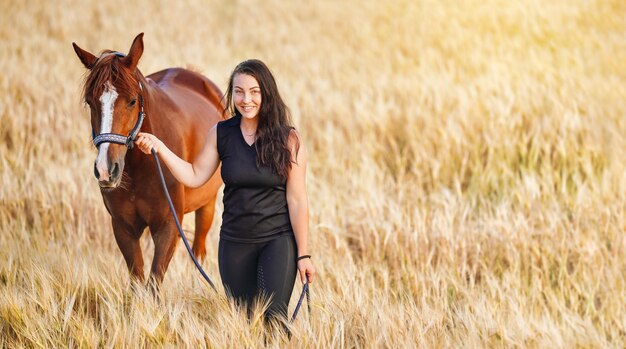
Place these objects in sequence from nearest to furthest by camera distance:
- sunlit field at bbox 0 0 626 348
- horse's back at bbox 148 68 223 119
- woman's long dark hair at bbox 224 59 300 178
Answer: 1. woman's long dark hair at bbox 224 59 300 178
2. sunlit field at bbox 0 0 626 348
3. horse's back at bbox 148 68 223 119

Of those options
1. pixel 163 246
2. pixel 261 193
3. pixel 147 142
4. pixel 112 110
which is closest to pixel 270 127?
pixel 261 193

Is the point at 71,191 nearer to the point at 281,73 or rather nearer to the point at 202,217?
the point at 202,217

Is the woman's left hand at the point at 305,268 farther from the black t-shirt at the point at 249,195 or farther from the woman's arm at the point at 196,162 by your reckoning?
the woman's arm at the point at 196,162

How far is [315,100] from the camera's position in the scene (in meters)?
8.34

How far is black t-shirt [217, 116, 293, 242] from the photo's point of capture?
3.15 meters

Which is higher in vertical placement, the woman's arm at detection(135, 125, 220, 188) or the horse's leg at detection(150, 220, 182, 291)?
the woman's arm at detection(135, 125, 220, 188)

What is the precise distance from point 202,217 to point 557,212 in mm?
2603

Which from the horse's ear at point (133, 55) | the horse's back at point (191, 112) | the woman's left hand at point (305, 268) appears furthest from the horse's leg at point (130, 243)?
the woman's left hand at point (305, 268)

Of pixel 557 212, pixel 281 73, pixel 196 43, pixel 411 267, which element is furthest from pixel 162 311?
pixel 196 43

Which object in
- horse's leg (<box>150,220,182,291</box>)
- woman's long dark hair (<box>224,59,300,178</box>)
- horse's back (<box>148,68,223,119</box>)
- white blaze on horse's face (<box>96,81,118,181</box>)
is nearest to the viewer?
white blaze on horse's face (<box>96,81,118,181</box>)

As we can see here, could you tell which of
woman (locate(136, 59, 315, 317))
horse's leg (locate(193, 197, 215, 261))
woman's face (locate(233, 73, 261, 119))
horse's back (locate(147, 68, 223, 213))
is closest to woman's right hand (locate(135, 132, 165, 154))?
woman (locate(136, 59, 315, 317))

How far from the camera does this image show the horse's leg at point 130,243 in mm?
3816

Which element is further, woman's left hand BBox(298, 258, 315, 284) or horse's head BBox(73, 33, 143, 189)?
woman's left hand BBox(298, 258, 315, 284)

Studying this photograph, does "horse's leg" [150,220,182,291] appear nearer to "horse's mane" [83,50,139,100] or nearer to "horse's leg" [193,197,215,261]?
"horse's mane" [83,50,139,100]
